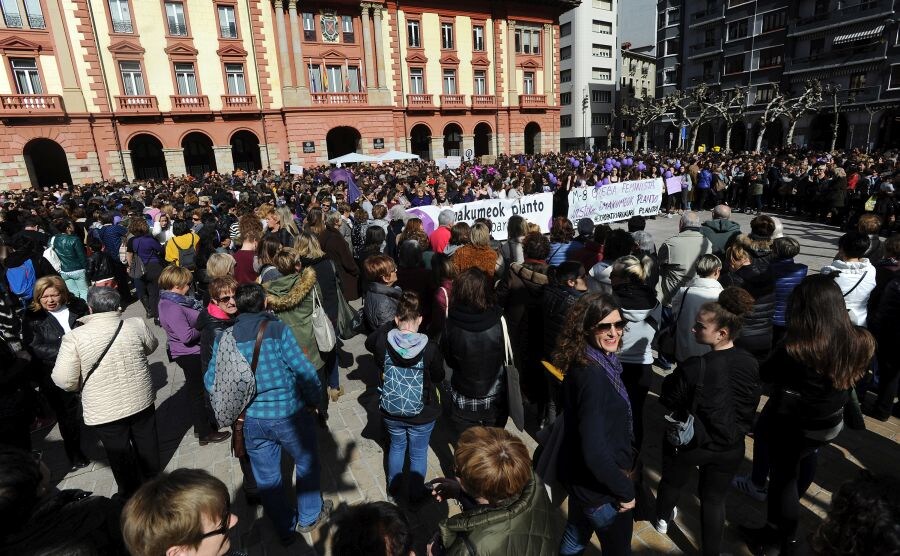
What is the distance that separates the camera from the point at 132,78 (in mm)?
27859

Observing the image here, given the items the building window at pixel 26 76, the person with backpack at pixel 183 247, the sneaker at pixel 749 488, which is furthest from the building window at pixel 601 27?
the sneaker at pixel 749 488

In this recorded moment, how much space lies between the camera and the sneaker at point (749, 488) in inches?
145

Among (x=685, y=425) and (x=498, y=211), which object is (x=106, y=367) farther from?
(x=498, y=211)

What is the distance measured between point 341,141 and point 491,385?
35.9 metres

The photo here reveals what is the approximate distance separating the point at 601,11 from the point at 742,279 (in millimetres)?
65024

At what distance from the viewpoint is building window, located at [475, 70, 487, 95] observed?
38.0 meters

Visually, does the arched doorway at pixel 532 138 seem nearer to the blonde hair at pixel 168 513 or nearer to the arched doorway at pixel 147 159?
the arched doorway at pixel 147 159

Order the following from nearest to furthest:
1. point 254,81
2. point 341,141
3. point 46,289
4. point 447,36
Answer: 1. point 46,289
2. point 254,81
3. point 447,36
4. point 341,141

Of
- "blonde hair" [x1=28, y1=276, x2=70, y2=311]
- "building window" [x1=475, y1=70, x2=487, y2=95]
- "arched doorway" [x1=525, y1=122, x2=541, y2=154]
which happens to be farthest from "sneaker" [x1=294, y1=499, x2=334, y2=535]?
"arched doorway" [x1=525, y1=122, x2=541, y2=154]

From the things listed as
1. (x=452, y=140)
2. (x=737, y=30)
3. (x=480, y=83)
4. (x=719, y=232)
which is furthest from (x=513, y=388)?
(x=737, y=30)

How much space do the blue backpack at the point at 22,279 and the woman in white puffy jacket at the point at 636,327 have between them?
7.51 meters

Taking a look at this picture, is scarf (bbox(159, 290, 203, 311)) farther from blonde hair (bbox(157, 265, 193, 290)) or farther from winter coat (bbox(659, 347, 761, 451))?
winter coat (bbox(659, 347, 761, 451))

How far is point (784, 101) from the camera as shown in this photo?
40.8 metres

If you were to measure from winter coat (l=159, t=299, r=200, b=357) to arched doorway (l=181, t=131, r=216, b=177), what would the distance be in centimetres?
3348
